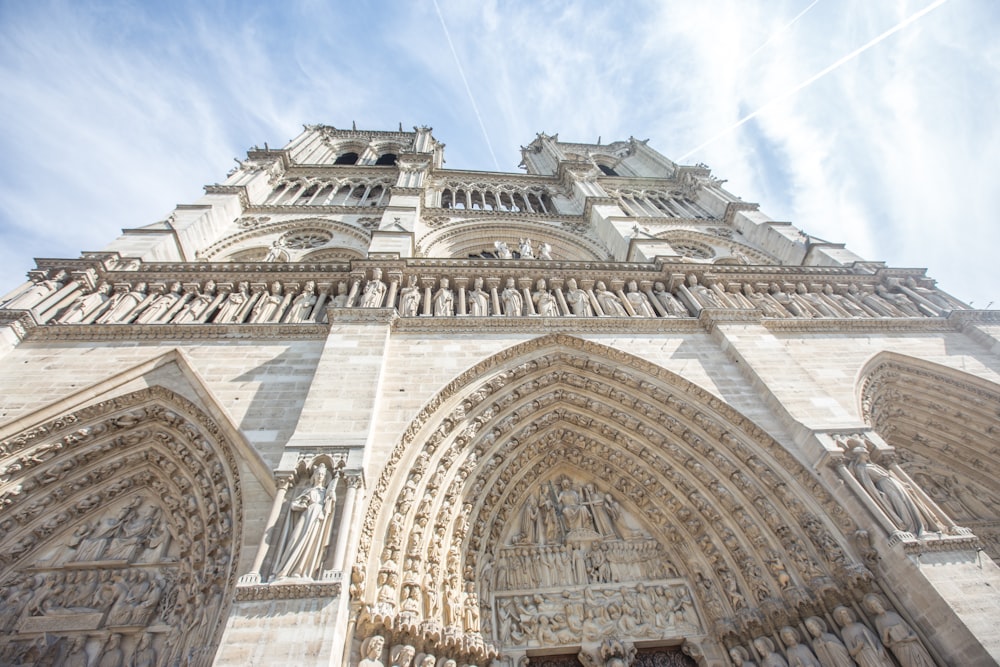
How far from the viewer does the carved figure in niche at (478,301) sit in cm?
741

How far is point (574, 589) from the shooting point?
5500 millimetres

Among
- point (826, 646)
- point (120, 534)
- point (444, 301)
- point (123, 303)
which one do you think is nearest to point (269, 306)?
point (123, 303)

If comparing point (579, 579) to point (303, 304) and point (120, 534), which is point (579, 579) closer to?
point (120, 534)

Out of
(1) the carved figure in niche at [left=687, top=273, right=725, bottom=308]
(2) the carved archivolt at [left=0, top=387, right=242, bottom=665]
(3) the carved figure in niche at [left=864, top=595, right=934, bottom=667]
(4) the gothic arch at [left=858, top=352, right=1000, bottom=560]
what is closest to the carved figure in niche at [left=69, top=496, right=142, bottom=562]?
(2) the carved archivolt at [left=0, top=387, right=242, bottom=665]

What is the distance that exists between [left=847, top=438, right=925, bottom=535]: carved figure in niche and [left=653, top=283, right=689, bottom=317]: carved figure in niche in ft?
10.2

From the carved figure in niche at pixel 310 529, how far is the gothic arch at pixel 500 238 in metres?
8.48

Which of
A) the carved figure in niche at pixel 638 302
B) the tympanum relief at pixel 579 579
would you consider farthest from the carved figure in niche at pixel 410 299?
the carved figure in niche at pixel 638 302

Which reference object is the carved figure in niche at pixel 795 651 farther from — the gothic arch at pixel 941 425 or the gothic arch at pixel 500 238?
the gothic arch at pixel 500 238

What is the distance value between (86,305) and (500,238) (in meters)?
8.99

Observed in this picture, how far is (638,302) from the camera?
797cm

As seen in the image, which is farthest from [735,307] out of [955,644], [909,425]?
[955,644]

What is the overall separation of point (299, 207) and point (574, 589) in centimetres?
1221

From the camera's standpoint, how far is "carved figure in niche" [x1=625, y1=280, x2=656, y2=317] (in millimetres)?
7699

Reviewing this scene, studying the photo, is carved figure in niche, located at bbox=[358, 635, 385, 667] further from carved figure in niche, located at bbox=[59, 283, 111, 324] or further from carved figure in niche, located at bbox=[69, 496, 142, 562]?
carved figure in niche, located at bbox=[59, 283, 111, 324]
